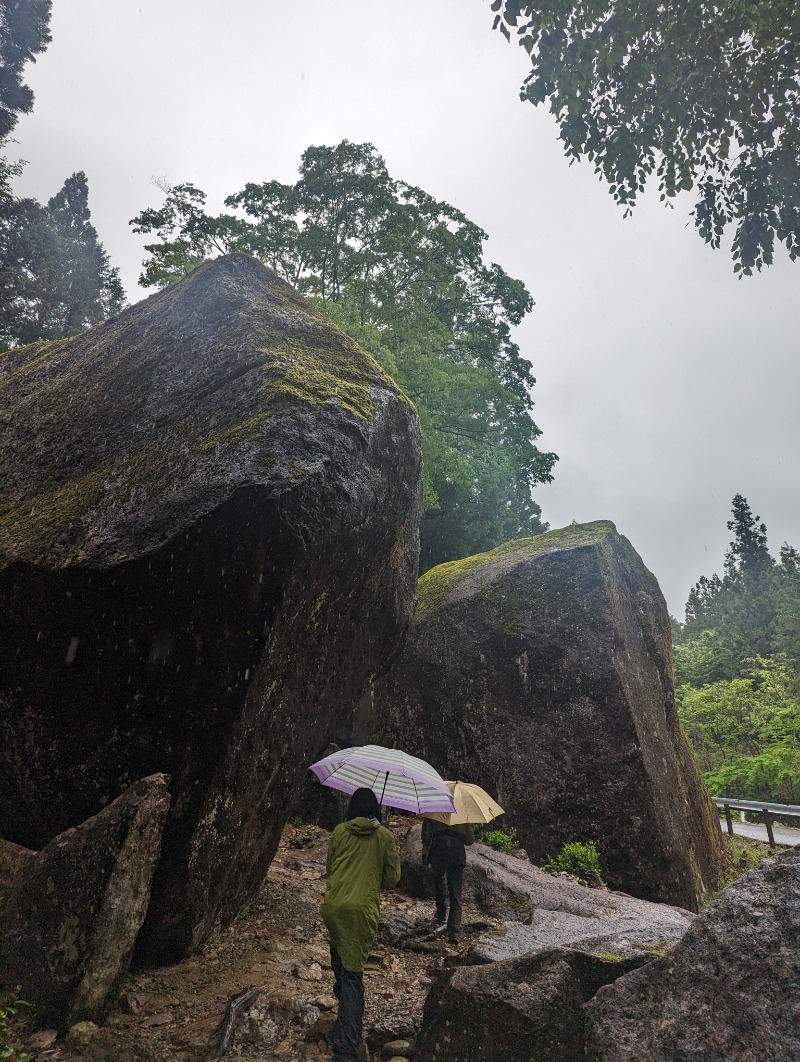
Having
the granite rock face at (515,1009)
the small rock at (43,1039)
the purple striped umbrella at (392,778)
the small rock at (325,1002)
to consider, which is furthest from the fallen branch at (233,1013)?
the purple striped umbrella at (392,778)

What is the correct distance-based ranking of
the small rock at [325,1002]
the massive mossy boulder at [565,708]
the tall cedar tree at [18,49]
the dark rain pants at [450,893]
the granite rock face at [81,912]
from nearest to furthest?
1. the granite rock face at [81,912]
2. the small rock at [325,1002]
3. the dark rain pants at [450,893]
4. the massive mossy boulder at [565,708]
5. the tall cedar tree at [18,49]

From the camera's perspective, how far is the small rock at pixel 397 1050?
4.45 meters

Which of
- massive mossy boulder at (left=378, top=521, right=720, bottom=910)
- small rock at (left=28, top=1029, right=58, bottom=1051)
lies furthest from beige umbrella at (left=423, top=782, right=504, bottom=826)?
small rock at (left=28, top=1029, right=58, bottom=1051)

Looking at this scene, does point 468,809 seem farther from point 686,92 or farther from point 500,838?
point 686,92

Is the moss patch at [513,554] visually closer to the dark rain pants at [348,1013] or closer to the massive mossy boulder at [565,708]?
the massive mossy boulder at [565,708]

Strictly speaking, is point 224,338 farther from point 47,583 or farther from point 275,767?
point 275,767

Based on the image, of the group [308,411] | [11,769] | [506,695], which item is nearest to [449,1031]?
[11,769]

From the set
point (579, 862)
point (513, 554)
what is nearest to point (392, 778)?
point (579, 862)

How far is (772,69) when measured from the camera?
590cm

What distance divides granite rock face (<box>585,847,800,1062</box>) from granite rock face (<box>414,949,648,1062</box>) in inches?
8.4

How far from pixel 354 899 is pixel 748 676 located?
41.5 meters

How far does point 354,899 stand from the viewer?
4527mm

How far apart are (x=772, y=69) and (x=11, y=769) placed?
884 cm

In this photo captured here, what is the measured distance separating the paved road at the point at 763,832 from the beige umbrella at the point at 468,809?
17.5 meters
